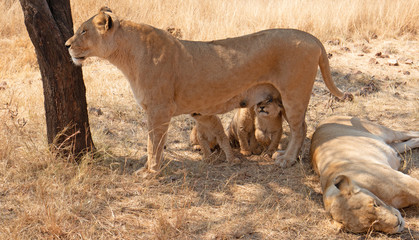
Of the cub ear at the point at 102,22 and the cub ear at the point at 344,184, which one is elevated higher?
the cub ear at the point at 102,22

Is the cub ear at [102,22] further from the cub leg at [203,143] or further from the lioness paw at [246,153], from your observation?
the lioness paw at [246,153]

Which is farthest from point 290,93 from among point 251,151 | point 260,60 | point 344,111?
point 344,111

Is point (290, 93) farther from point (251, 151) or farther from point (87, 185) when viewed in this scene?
point (87, 185)

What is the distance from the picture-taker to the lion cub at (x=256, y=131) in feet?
19.5

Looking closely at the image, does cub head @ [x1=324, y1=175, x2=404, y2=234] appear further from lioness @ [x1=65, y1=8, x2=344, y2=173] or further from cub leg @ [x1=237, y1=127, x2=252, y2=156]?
cub leg @ [x1=237, y1=127, x2=252, y2=156]

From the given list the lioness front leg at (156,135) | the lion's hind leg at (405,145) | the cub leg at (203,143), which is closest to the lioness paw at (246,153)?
the cub leg at (203,143)

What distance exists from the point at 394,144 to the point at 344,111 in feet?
4.77

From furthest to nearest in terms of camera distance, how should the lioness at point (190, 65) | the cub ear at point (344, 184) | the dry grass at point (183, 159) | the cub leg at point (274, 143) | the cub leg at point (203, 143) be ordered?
the cub leg at point (274, 143)
the cub leg at point (203, 143)
the lioness at point (190, 65)
the dry grass at point (183, 159)
the cub ear at point (344, 184)

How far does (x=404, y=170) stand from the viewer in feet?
17.3

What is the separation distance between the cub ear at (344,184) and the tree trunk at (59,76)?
270 centimetres

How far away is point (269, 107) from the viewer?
18.3 ft

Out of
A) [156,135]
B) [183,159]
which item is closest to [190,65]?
[156,135]

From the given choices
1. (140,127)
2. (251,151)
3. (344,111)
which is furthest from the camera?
(344,111)

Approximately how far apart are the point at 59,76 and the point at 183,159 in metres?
1.86
